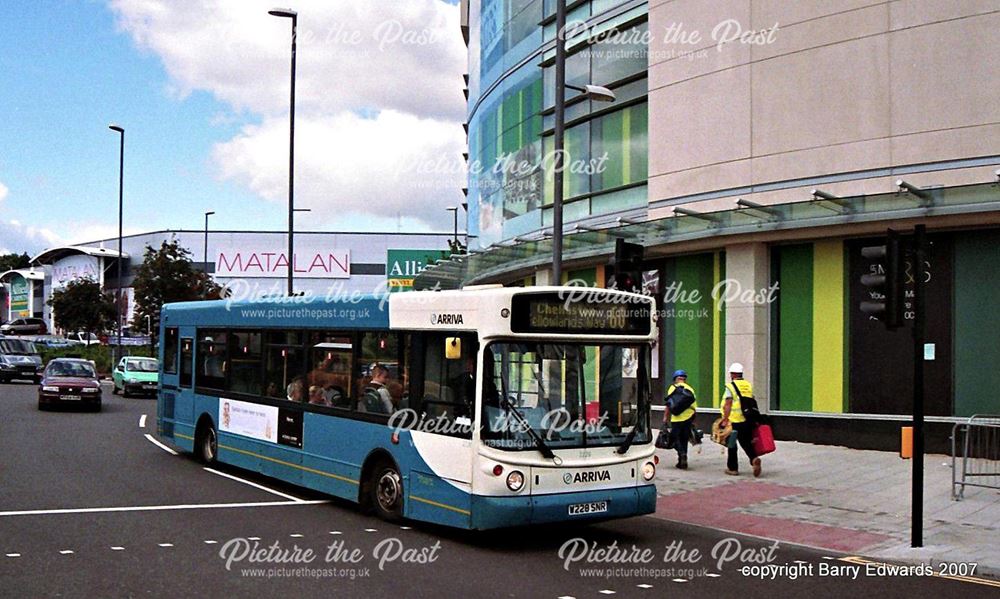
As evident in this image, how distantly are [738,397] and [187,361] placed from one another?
30.6 feet

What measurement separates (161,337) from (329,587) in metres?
11.0

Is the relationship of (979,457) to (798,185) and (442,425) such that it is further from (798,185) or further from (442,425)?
(442,425)

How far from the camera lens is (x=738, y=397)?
1472 centimetres

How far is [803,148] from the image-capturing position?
18.4 meters

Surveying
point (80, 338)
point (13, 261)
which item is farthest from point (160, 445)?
point (13, 261)

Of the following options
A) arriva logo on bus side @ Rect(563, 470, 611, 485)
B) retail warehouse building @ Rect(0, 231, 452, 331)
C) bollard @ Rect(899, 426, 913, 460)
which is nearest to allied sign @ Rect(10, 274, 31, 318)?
retail warehouse building @ Rect(0, 231, 452, 331)

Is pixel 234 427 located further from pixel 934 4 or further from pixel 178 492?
pixel 934 4

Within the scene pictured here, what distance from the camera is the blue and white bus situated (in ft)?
30.7

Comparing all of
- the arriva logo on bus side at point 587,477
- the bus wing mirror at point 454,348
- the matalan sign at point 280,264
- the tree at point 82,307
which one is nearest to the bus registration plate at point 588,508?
the arriva logo on bus side at point 587,477

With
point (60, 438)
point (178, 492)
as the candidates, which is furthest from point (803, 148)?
point (60, 438)

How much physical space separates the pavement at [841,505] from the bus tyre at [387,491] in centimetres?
349

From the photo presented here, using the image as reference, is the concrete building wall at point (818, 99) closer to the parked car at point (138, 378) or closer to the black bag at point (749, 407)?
the black bag at point (749, 407)

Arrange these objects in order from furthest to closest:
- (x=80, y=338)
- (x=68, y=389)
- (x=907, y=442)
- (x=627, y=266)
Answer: (x=80, y=338)
(x=68, y=389)
(x=627, y=266)
(x=907, y=442)

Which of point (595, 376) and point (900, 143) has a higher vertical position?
point (900, 143)
